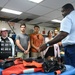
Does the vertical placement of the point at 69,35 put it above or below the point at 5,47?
above

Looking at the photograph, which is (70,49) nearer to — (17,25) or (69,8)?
(69,8)

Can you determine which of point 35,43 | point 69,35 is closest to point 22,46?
point 35,43

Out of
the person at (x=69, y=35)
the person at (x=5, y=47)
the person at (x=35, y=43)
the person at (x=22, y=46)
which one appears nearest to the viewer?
the person at (x=69, y=35)

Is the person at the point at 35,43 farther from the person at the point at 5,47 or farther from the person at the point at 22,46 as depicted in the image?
the person at the point at 5,47

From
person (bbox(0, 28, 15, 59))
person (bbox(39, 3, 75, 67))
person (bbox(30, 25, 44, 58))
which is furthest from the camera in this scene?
person (bbox(30, 25, 44, 58))

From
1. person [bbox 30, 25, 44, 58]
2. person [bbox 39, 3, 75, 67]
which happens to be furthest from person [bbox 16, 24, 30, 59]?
person [bbox 39, 3, 75, 67]

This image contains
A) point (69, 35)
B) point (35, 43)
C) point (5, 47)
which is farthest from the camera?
point (35, 43)

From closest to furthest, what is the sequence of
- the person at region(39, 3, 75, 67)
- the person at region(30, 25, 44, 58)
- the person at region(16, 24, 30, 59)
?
the person at region(39, 3, 75, 67) < the person at region(16, 24, 30, 59) < the person at region(30, 25, 44, 58)

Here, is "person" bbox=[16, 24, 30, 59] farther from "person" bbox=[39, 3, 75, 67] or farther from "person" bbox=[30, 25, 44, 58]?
"person" bbox=[39, 3, 75, 67]

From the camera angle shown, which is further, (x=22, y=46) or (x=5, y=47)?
(x=22, y=46)

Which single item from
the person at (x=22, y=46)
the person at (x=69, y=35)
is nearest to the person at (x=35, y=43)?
the person at (x=22, y=46)

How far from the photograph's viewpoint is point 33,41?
3797mm

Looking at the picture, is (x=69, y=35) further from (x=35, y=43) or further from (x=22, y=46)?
(x=35, y=43)

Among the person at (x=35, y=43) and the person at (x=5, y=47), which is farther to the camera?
the person at (x=35, y=43)
